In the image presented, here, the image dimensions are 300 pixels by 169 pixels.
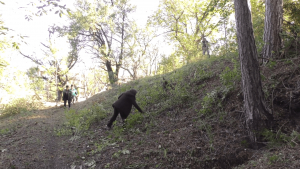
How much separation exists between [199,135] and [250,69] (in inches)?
84.6

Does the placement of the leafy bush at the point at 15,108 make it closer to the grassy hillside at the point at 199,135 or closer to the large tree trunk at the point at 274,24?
the grassy hillside at the point at 199,135

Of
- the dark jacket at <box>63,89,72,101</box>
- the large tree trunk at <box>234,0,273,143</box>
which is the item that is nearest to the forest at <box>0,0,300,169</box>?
the large tree trunk at <box>234,0,273,143</box>

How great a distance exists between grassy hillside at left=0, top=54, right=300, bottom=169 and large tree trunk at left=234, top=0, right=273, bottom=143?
31 cm

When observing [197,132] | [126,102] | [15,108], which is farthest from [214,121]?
[15,108]

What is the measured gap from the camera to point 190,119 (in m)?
6.08

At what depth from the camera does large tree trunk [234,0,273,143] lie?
3.98 meters

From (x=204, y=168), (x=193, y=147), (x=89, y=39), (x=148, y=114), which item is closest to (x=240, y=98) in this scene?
(x=193, y=147)

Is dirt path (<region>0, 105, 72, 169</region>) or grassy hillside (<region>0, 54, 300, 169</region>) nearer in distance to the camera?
grassy hillside (<region>0, 54, 300, 169</region>)

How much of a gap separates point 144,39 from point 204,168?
24789 millimetres

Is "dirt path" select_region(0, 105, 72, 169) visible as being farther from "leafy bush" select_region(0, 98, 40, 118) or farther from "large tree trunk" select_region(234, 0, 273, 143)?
"leafy bush" select_region(0, 98, 40, 118)

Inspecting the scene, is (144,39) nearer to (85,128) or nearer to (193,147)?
(85,128)

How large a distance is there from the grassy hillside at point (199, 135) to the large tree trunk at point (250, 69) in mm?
306

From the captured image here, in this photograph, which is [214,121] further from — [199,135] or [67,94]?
[67,94]

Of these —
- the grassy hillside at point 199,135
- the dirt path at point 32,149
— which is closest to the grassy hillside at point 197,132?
the grassy hillside at point 199,135
